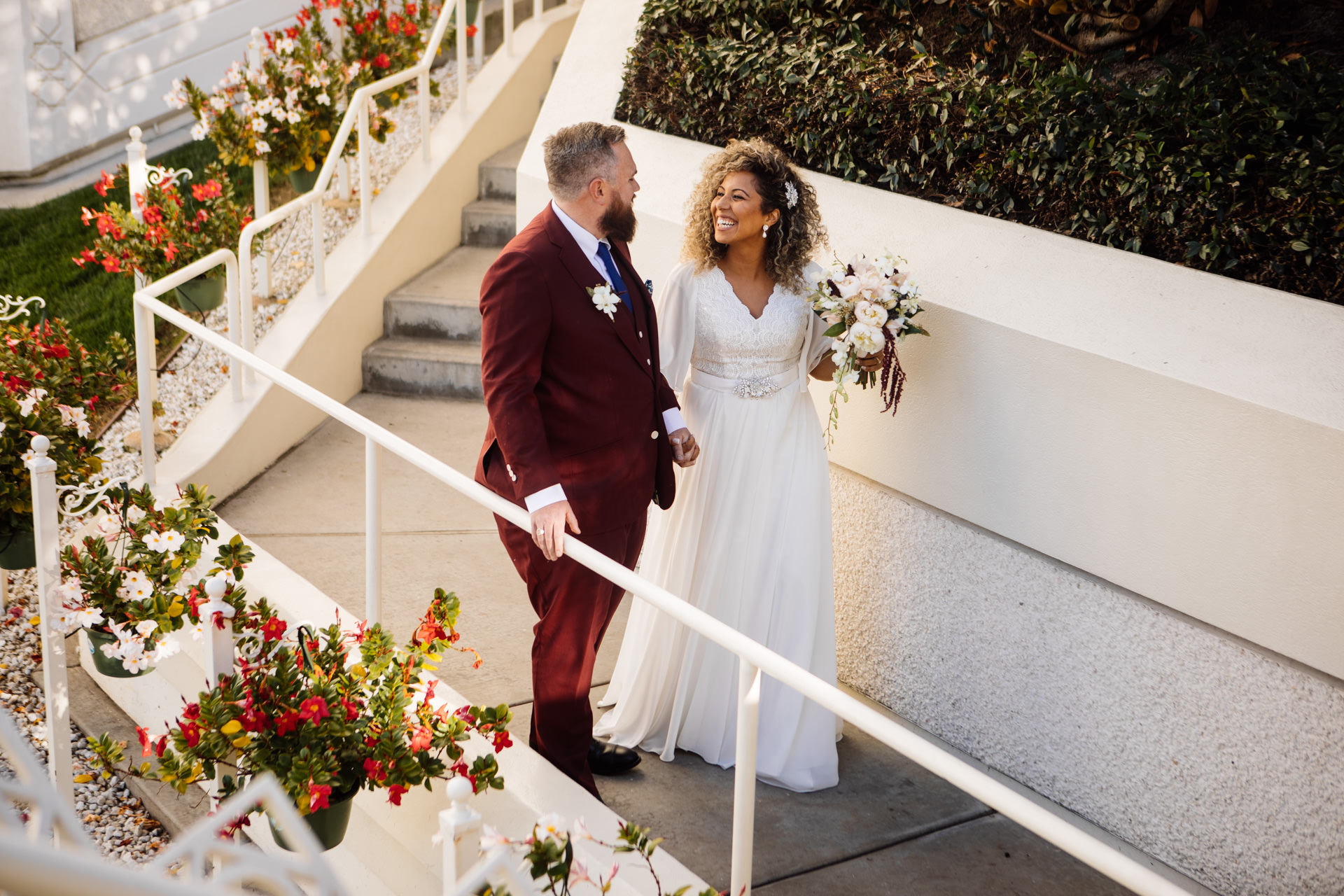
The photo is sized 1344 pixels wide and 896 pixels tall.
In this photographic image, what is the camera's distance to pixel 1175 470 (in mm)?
2805

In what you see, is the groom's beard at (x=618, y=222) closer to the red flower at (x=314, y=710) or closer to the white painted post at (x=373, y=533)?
the white painted post at (x=373, y=533)

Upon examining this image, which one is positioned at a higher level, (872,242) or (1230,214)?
(1230,214)

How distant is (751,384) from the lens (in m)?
3.20

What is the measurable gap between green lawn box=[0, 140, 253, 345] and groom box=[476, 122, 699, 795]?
4.09 metres

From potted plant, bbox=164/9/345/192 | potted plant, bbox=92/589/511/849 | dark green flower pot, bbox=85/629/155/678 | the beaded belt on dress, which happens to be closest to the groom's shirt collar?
the beaded belt on dress

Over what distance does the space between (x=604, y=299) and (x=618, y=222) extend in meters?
0.22

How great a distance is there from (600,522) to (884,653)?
4.22 ft

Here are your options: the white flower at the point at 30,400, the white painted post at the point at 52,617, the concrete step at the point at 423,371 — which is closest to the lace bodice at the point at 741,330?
the white painted post at the point at 52,617

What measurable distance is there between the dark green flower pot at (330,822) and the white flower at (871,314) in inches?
66.9

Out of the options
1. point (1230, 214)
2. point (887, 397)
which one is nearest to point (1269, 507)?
point (1230, 214)

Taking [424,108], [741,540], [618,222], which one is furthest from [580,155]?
[424,108]

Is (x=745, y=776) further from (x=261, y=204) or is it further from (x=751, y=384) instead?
(x=261, y=204)

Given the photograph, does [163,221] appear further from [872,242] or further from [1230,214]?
[1230,214]

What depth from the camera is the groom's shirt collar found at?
279 centimetres
